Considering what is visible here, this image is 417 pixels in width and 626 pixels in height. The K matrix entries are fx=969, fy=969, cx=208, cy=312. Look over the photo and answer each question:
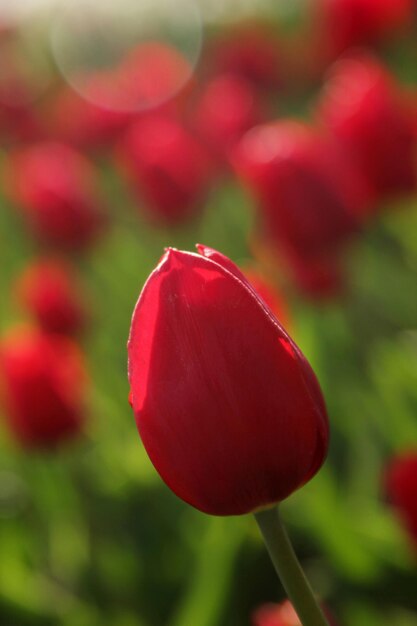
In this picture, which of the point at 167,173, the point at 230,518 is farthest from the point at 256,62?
the point at 230,518

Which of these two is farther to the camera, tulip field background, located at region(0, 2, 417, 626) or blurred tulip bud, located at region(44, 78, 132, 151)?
blurred tulip bud, located at region(44, 78, 132, 151)

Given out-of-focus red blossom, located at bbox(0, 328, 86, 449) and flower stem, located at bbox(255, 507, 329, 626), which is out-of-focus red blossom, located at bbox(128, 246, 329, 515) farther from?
out-of-focus red blossom, located at bbox(0, 328, 86, 449)

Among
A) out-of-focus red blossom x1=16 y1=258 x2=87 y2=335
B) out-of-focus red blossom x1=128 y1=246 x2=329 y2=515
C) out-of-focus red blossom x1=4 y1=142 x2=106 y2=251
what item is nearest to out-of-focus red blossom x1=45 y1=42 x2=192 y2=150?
out-of-focus red blossom x1=4 y1=142 x2=106 y2=251

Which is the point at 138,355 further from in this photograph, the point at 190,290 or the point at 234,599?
the point at 234,599

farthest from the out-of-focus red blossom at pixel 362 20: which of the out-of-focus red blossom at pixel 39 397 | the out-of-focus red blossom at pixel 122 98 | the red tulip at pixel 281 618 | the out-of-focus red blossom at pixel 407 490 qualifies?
the red tulip at pixel 281 618

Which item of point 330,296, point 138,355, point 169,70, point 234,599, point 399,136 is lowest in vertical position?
point 234,599

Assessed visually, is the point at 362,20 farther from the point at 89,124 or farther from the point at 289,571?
the point at 289,571

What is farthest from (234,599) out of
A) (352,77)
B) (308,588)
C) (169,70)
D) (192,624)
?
(169,70)
